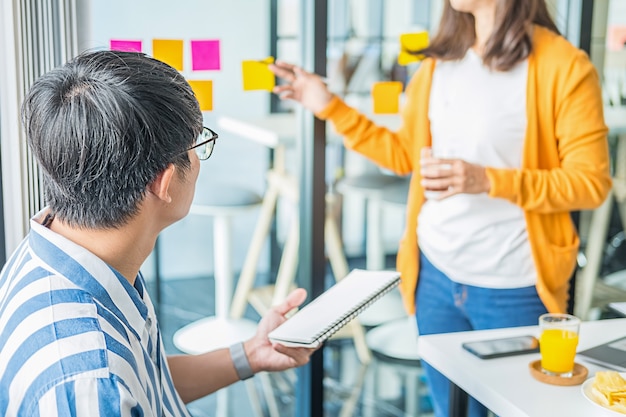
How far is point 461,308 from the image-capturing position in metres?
1.96

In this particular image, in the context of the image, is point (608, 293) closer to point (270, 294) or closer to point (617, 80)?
point (617, 80)

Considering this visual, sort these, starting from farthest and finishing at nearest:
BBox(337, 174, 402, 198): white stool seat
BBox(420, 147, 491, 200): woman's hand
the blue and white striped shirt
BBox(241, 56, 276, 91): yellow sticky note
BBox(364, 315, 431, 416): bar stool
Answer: BBox(364, 315, 431, 416): bar stool < BBox(337, 174, 402, 198): white stool seat < BBox(241, 56, 276, 91): yellow sticky note < BBox(420, 147, 491, 200): woman's hand < the blue and white striped shirt

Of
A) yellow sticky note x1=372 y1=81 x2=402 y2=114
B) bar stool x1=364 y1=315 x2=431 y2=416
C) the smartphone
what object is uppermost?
yellow sticky note x1=372 y1=81 x2=402 y2=114

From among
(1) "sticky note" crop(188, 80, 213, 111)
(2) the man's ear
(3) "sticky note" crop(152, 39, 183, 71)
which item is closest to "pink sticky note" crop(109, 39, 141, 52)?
(3) "sticky note" crop(152, 39, 183, 71)

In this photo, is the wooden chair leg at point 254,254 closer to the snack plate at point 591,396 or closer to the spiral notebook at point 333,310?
the spiral notebook at point 333,310

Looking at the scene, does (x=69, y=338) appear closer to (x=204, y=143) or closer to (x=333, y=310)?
(x=204, y=143)

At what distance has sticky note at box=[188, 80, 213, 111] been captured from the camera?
6.55 feet

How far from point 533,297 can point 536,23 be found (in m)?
0.64

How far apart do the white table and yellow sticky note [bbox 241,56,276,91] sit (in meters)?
0.83

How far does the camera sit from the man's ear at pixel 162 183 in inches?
46.0

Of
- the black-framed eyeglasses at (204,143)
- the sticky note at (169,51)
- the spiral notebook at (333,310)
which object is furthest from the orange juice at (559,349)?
the sticky note at (169,51)

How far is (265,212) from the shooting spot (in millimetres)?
2340

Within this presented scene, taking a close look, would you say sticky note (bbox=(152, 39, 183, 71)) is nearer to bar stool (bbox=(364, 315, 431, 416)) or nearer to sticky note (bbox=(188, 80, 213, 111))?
sticky note (bbox=(188, 80, 213, 111))

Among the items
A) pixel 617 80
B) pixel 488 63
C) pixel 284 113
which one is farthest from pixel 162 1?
pixel 617 80
